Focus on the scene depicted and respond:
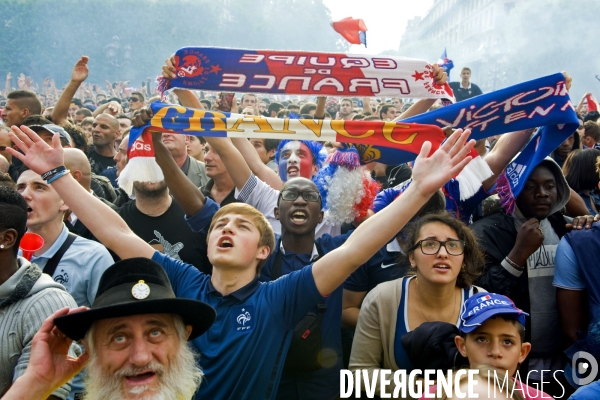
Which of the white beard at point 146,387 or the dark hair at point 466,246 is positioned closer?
the white beard at point 146,387

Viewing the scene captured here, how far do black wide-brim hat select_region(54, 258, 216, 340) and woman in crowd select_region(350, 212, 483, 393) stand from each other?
100cm

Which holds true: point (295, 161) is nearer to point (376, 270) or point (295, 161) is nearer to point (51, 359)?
point (376, 270)

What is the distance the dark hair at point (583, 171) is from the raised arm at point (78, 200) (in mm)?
3648

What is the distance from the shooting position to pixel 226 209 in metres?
3.29

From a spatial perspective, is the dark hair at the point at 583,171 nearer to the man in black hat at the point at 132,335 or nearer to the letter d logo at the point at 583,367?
the letter d logo at the point at 583,367

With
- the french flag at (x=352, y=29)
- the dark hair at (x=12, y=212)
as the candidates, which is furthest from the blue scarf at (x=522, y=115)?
the dark hair at (x=12, y=212)

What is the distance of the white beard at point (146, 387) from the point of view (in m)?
2.30

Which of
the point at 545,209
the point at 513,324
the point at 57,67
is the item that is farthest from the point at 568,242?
the point at 57,67

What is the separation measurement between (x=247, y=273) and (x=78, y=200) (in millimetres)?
874

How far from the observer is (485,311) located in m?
2.80

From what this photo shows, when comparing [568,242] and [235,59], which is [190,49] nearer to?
[235,59]

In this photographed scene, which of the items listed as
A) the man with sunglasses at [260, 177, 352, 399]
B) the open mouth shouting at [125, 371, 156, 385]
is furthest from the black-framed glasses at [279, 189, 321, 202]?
the open mouth shouting at [125, 371, 156, 385]

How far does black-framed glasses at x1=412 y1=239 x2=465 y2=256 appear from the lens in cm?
325

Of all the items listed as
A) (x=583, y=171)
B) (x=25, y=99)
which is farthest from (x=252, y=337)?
(x=25, y=99)
